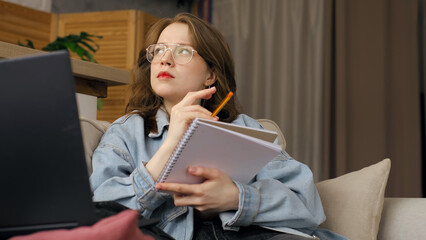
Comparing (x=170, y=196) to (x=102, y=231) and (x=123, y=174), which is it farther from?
(x=102, y=231)

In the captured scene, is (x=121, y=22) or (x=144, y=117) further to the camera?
(x=121, y=22)

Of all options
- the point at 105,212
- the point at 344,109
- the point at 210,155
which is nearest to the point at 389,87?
the point at 344,109

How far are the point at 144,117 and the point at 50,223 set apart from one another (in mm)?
841

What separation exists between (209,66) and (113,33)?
2668 millimetres

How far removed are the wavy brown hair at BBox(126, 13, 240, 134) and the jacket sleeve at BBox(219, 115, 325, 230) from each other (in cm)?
28

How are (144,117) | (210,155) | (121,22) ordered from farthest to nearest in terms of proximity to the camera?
(121,22) → (144,117) → (210,155)

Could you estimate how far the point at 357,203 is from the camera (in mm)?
1388

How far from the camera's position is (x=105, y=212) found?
792 millimetres

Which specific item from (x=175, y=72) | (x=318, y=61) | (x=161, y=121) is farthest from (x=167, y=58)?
(x=318, y=61)

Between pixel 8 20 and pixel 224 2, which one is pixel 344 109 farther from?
pixel 8 20

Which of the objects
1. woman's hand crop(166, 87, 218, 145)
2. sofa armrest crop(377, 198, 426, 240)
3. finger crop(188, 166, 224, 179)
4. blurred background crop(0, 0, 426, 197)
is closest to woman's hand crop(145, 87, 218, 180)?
woman's hand crop(166, 87, 218, 145)

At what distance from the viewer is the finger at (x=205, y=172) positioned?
3.33ft

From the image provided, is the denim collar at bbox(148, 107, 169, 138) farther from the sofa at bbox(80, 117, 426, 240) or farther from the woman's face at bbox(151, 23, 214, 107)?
the sofa at bbox(80, 117, 426, 240)

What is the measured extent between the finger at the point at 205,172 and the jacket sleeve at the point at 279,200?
84 millimetres
